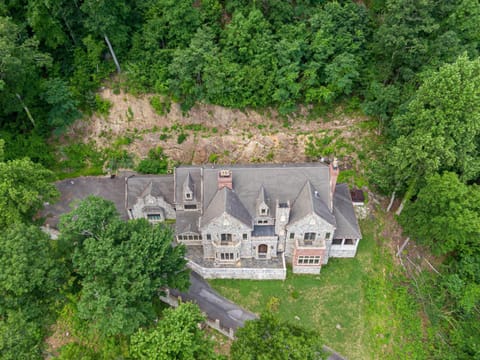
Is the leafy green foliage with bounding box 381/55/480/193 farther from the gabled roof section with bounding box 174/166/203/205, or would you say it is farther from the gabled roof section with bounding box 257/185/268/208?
the gabled roof section with bounding box 174/166/203/205

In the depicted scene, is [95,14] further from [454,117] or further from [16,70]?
[454,117]

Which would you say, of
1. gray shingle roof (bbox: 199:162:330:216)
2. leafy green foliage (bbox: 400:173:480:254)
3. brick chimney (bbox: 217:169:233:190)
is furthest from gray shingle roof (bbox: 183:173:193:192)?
leafy green foliage (bbox: 400:173:480:254)

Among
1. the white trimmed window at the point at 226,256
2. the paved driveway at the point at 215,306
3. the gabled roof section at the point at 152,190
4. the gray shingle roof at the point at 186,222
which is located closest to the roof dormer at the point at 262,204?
the white trimmed window at the point at 226,256

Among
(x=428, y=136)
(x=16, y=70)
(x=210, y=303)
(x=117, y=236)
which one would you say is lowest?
(x=210, y=303)

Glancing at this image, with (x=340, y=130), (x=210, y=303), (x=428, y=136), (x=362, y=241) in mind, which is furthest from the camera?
(x=340, y=130)

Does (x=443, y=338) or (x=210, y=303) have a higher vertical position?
(x=210, y=303)

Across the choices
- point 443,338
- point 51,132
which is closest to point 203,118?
point 51,132

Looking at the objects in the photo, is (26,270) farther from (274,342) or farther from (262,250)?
(262,250)
